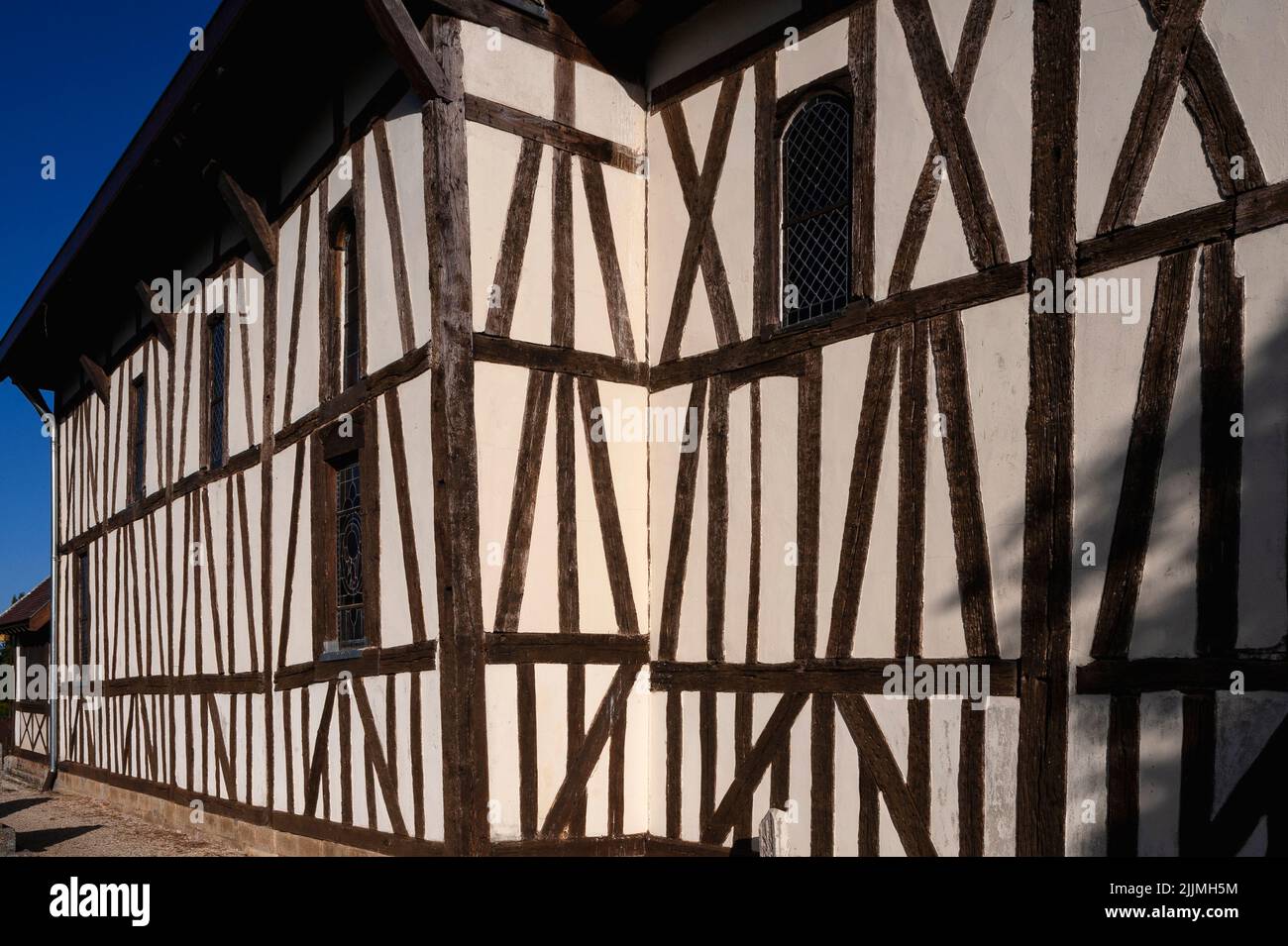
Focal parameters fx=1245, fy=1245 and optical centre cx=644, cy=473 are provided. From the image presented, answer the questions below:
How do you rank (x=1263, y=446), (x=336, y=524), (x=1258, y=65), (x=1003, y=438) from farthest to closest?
1. (x=336, y=524)
2. (x=1003, y=438)
3. (x=1258, y=65)
4. (x=1263, y=446)

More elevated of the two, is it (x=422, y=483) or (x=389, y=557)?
(x=422, y=483)

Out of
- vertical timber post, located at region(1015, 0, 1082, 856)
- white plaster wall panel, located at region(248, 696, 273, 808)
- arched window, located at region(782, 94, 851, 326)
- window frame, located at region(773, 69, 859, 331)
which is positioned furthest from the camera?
white plaster wall panel, located at region(248, 696, 273, 808)

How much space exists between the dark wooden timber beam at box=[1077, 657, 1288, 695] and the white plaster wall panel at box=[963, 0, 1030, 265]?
2174 mm

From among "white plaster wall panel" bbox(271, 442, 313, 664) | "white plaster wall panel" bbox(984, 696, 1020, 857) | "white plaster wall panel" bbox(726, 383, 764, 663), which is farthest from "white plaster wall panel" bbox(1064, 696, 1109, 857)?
"white plaster wall panel" bbox(271, 442, 313, 664)

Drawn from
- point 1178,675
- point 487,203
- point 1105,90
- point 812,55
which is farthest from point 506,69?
point 1178,675

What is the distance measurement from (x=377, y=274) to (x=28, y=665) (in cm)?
1897

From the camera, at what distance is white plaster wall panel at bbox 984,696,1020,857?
6398mm

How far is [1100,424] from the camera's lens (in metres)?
6.10

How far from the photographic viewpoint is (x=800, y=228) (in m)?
8.09

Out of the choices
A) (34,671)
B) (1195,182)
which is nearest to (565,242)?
(1195,182)

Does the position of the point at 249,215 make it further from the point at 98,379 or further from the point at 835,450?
the point at 98,379


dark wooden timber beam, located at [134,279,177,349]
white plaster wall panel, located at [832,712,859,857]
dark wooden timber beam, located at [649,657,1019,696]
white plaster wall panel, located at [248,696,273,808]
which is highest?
dark wooden timber beam, located at [134,279,177,349]

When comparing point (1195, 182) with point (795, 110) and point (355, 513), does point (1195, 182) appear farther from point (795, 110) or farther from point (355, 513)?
point (355, 513)

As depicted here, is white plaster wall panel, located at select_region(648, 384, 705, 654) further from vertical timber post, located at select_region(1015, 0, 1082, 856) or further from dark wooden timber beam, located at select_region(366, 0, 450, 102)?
vertical timber post, located at select_region(1015, 0, 1082, 856)
